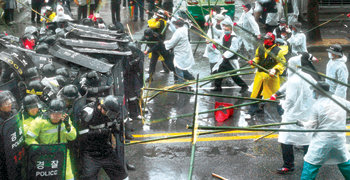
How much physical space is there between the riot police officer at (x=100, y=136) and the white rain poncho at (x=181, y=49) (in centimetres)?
511

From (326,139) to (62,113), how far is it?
3.27 m

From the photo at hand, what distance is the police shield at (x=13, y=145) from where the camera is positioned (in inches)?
185

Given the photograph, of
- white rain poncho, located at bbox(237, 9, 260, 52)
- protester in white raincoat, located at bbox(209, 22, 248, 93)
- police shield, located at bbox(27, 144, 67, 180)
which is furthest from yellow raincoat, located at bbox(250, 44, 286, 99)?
police shield, located at bbox(27, 144, 67, 180)

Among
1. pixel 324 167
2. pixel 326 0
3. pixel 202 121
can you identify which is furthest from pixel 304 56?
pixel 326 0

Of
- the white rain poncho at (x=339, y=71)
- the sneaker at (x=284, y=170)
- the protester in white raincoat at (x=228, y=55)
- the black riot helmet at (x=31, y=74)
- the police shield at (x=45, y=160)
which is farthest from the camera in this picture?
the protester in white raincoat at (x=228, y=55)

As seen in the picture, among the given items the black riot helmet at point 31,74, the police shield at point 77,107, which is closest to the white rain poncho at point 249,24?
the black riot helmet at point 31,74

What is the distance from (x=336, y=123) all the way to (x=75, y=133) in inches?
126

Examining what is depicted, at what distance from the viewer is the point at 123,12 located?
A: 1988cm

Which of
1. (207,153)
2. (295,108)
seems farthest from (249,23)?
(295,108)

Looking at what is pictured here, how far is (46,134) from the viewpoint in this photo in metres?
5.37

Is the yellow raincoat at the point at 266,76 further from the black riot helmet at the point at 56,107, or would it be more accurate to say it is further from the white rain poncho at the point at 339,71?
the black riot helmet at the point at 56,107

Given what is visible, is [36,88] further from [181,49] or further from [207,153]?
[181,49]

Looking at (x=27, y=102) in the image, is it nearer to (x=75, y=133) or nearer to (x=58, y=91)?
(x=75, y=133)

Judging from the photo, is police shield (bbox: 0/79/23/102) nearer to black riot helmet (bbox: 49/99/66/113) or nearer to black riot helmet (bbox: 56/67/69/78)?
black riot helmet (bbox: 56/67/69/78)
